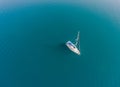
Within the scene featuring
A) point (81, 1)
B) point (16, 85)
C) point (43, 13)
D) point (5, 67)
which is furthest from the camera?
point (81, 1)

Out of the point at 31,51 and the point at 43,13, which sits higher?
the point at 43,13

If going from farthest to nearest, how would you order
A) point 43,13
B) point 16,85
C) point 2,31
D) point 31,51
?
point 43,13, point 2,31, point 31,51, point 16,85

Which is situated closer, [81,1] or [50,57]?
[50,57]

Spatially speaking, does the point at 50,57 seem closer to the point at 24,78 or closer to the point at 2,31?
the point at 24,78

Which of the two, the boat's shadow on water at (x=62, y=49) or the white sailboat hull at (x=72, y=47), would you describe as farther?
the white sailboat hull at (x=72, y=47)

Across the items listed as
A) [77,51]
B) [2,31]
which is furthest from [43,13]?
[77,51]

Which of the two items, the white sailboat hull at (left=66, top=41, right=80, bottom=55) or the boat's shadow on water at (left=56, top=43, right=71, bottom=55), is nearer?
the boat's shadow on water at (left=56, top=43, right=71, bottom=55)

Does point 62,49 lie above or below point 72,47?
above

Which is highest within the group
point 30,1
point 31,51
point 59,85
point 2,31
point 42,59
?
point 30,1

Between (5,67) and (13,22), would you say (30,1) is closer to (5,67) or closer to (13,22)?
(13,22)
